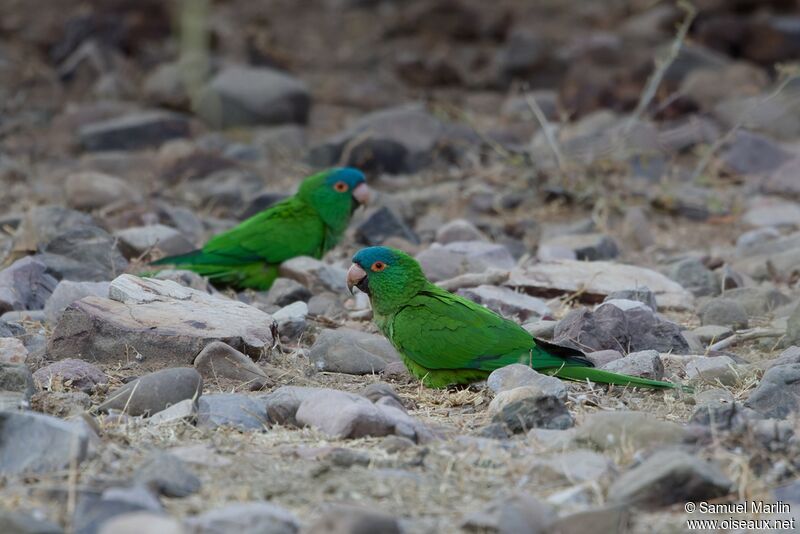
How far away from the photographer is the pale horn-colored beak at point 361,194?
7.03 m

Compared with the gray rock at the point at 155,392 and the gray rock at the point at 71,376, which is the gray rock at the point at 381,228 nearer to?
the gray rock at the point at 71,376

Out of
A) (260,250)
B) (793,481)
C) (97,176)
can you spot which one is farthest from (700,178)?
(793,481)

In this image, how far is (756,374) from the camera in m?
4.68

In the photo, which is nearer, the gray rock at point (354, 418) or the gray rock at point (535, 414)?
the gray rock at point (354, 418)

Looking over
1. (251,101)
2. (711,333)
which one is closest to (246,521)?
(711,333)

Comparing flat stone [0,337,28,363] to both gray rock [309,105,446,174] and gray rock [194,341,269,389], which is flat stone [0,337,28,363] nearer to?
gray rock [194,341,269,389]

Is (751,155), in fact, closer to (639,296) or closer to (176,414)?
(639,296)

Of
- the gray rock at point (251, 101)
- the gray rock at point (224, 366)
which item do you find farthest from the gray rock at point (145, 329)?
the gray rock at point (251, 101)

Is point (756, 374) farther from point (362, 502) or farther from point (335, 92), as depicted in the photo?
point (335, 92)

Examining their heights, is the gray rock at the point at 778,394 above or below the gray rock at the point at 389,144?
above

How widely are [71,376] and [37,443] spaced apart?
3.23ft

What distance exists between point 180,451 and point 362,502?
0.66 m

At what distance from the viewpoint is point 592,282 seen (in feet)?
20.0

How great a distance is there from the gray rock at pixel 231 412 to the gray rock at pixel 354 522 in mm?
1018
